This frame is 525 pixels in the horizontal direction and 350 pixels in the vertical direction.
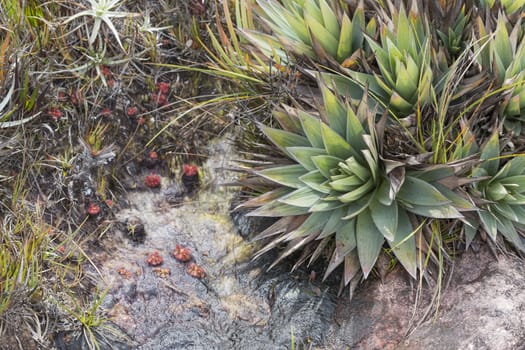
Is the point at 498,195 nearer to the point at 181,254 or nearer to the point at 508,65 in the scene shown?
the point at 508,65

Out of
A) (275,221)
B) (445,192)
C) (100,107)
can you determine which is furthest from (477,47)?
(100,107)

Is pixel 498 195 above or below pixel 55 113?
below

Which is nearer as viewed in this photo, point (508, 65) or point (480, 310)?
point (480, 310)

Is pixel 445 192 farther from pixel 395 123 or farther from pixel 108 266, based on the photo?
pixel 108 266

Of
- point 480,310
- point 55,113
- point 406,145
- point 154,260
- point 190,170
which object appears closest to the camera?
point 480,310

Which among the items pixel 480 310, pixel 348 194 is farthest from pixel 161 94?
pixel 480 310

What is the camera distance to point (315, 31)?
3244mm

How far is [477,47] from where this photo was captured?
308 cm

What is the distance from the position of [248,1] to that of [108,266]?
1781 millimetres

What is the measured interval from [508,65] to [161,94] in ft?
6.89

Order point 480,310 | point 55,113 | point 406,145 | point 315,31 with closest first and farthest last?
point 480,310 < point 406,145 < point 315,31 < point 55,113

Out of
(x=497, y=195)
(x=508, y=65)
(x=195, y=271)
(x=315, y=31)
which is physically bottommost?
(x=195, y=271)

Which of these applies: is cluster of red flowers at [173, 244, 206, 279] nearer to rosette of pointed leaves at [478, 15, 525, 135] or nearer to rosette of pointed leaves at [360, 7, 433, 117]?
rosette of pointed leaves at [360, 7, 433, 117]

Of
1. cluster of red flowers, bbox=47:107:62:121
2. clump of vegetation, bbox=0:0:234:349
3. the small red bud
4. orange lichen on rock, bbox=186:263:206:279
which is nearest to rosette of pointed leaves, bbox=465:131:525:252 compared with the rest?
orange lichen on rock, bbox=186:263:206:279
